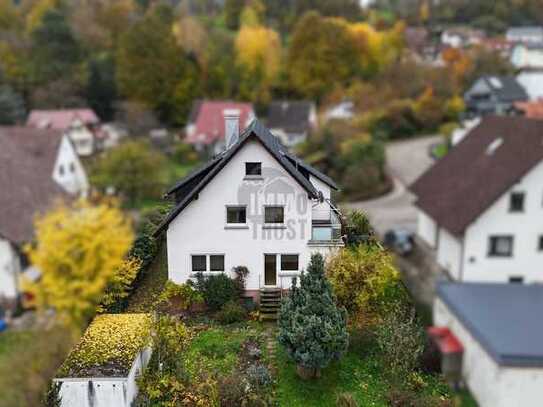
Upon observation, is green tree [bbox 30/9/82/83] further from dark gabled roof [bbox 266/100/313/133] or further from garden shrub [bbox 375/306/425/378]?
garden shrub [bbox 375/306/425/378]

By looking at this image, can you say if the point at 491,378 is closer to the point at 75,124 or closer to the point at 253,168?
the point at 253,168

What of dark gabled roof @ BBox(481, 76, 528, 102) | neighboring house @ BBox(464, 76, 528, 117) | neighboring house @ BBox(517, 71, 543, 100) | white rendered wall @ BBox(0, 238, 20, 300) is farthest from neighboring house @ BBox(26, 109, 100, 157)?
neighboring house @ BBox(517, 71, 543, 100)

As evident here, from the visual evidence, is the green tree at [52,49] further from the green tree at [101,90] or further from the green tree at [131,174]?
the green tree at [131,174]

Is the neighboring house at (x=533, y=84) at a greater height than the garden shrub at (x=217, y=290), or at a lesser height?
greater

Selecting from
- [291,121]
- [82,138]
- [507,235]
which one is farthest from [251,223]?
[291,121]

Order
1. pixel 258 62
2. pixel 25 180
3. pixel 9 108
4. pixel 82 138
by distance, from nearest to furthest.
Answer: pixel 25 180
pixel 9 108
pixel 82 138
pixel 258 62

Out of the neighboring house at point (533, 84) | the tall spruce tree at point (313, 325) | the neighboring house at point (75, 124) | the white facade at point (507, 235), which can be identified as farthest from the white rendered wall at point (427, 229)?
the neighboring house at point (533, 84)

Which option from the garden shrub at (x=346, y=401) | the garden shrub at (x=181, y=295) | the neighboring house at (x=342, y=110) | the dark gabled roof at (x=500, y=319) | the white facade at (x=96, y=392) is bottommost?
the garden shrub at (x=346, y=401)
